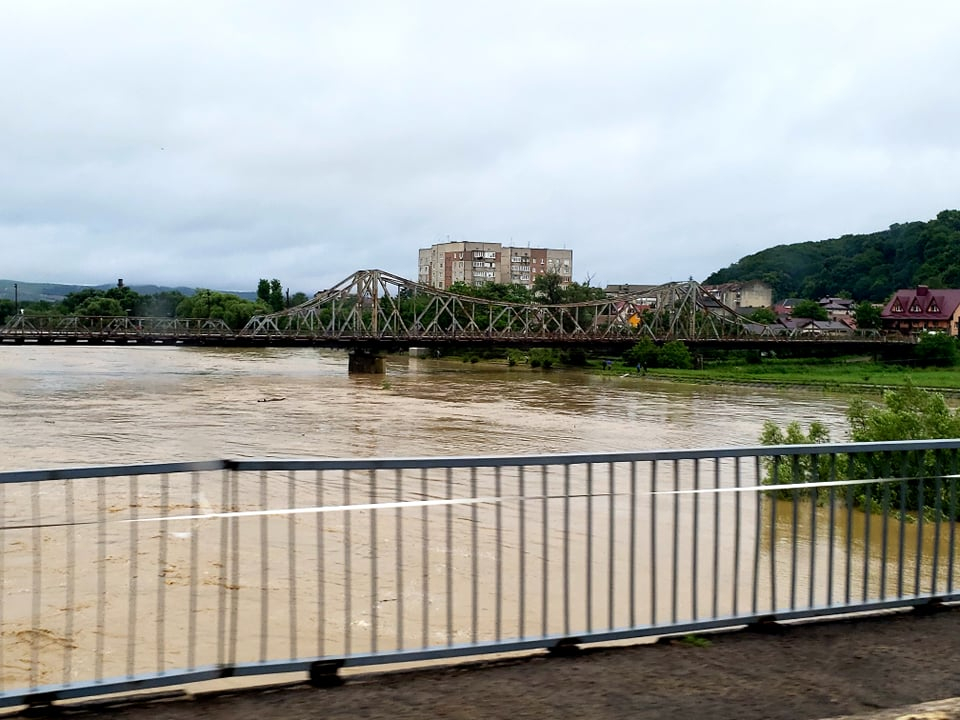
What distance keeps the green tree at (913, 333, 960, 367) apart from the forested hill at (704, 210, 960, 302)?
2957 cm

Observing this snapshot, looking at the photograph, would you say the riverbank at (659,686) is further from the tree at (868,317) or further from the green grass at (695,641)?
the tree at (868,317)

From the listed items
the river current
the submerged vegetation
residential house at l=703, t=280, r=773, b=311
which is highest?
residential house at l=703, t=280, r=773, b=311

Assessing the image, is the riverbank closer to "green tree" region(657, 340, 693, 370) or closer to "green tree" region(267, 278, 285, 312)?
"green tree" region(657, 340, 693, 370)

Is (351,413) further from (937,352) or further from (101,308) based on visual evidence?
(101,308)

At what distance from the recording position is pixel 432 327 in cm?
7575

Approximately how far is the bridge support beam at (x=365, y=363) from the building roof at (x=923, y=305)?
44.6m

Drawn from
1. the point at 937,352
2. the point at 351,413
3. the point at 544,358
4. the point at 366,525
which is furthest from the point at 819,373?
the point at 366,525

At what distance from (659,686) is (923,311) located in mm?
80558

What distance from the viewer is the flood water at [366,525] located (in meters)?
4.64

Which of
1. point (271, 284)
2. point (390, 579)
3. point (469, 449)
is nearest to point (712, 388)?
point (469, 449)

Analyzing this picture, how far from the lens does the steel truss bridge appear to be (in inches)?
2319

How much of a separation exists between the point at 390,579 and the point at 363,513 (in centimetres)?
240

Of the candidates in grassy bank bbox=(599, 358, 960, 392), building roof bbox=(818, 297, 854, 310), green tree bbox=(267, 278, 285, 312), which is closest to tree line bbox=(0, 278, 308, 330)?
green tree bbox=(267, 278, 285, 312)

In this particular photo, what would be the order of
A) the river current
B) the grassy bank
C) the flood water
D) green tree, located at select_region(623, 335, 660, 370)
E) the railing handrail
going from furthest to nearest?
green tree, located at select_region(623, 335, 660, 370)
the grassy bank
the river current
the flood water
the railing handrail
